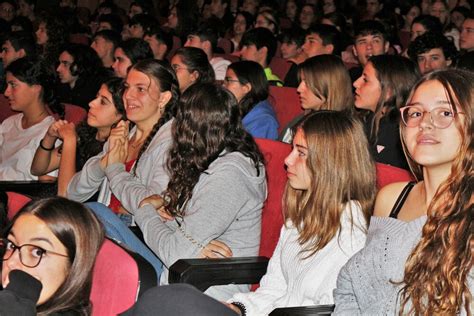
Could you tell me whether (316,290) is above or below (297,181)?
below

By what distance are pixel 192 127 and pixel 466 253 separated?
4.23ft

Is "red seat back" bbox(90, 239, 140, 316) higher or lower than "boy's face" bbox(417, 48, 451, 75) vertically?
lower

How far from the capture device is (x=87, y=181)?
3.34m

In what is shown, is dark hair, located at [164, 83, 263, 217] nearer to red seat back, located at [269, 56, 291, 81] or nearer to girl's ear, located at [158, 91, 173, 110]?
girl's ear, located at [158, 91, 173, 110]

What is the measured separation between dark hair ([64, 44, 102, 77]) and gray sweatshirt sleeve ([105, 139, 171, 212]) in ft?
7.86

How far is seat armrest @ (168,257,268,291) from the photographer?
239 centimetres

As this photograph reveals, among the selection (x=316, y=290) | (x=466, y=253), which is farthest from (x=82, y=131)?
(x=466, y=253)

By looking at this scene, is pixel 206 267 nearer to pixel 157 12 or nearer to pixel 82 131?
pixel 82 131

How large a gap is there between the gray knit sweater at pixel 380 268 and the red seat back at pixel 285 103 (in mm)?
2584

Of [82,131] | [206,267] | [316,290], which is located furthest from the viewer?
[82,131]

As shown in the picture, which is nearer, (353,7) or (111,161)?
(111,161)

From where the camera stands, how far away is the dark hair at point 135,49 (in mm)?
5254

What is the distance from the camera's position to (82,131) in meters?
3.86

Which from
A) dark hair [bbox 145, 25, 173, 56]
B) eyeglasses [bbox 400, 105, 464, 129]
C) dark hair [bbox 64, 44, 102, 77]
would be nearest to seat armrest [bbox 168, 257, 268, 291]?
eyeglasses [bbox 400, 105, 464, 129]
